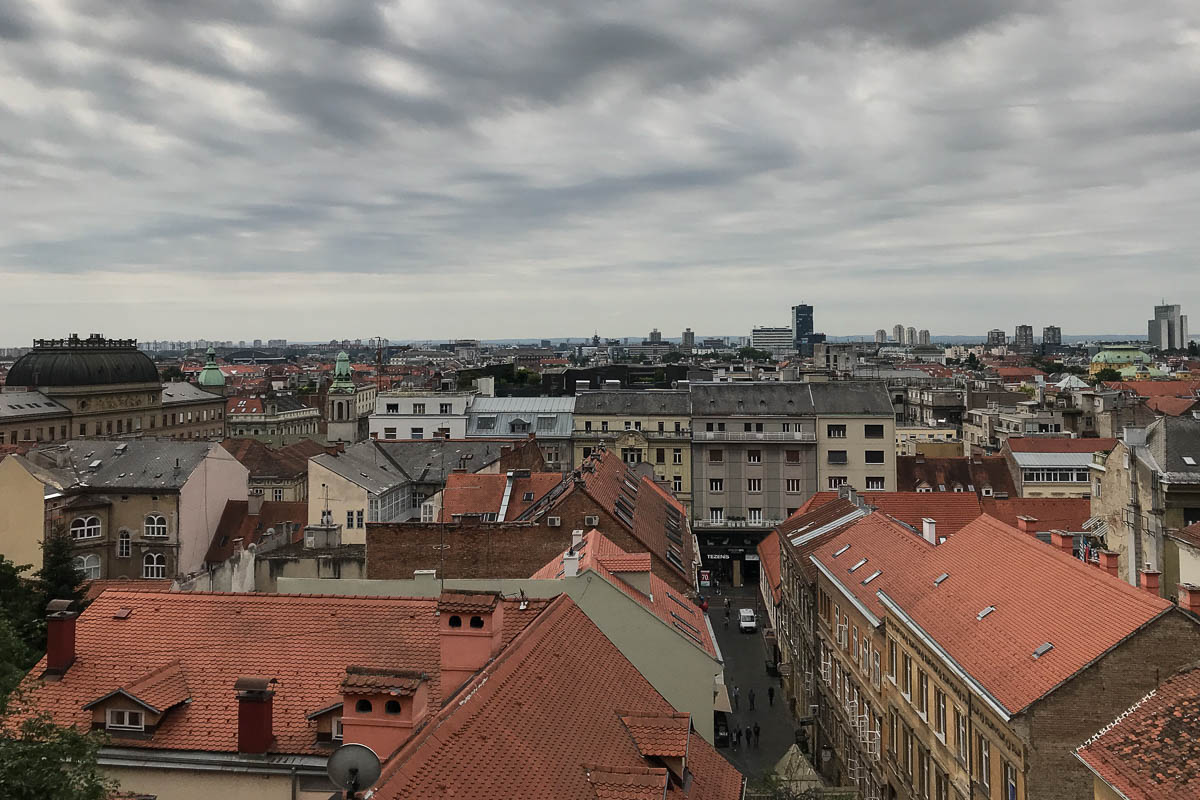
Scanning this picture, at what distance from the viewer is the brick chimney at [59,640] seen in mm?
23562

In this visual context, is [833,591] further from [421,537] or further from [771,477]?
[771,477]

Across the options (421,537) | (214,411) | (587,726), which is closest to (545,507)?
(421,537)

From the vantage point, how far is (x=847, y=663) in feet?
141

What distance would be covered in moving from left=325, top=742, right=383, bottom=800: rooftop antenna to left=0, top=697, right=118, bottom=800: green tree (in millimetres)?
3532

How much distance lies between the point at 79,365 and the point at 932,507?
425 ft

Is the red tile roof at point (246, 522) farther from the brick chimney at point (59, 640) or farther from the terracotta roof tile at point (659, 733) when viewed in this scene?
the terracotta roof tile at point (659, 733)

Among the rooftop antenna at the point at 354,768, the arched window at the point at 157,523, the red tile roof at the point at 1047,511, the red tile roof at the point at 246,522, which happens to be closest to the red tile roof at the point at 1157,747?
the rooftop antenna at the point at 354,768

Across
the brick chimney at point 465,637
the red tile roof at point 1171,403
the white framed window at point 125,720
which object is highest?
the red tile roof at point 1171,403

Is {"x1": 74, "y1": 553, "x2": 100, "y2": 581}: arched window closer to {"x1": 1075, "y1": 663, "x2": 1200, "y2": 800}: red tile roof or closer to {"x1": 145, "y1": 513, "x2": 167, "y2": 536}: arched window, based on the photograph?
{"x1": 145, "y1": 513, "x2": 167, "y2": 536}: arched window

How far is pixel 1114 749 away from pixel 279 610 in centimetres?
1927

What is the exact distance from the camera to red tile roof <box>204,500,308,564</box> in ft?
229

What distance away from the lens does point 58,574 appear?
53.0 m

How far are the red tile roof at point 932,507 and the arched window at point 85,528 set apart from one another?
50842 mm

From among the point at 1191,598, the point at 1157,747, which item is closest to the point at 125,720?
the point at 1157,747
